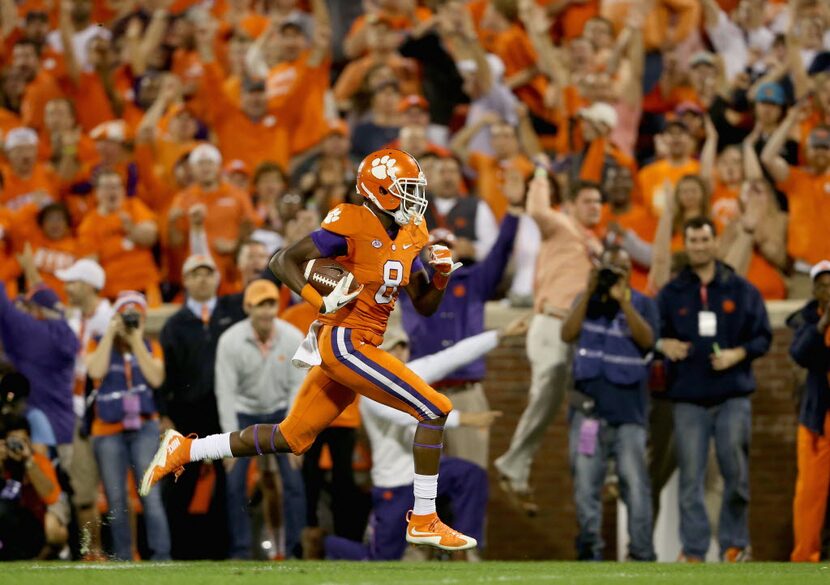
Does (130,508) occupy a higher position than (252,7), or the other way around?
(252,7)

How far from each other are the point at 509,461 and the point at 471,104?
417 cm

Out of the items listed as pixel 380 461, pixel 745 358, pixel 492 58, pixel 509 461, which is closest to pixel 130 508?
pixel 380 461

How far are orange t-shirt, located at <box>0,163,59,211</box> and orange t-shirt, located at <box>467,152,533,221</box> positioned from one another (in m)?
3.79

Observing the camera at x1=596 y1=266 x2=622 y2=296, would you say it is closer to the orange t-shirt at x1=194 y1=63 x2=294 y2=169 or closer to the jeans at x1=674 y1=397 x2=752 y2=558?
the jeans at x1=674 y1=397 x2=752 y2=558

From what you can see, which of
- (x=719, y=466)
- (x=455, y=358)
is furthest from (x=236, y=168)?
(x=719, y=466)

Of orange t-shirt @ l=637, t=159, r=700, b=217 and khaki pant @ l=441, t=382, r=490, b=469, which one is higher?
orange t-shirt @ l=637, t=159, r=700, b=217

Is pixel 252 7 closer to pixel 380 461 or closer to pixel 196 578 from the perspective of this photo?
pixel 380 461

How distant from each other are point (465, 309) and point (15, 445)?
10.9 ft

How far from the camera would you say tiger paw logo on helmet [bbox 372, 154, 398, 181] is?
7.83 meters

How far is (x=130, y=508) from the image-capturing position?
10.9m

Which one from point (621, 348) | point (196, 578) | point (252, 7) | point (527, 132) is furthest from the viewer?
point (252, 7)

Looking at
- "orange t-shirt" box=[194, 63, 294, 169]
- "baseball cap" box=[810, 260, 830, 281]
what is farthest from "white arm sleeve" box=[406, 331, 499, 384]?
"orange t-shirt" box=[194, 63, 294, 169]

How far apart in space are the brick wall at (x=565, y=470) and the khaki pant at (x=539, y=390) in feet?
2.70

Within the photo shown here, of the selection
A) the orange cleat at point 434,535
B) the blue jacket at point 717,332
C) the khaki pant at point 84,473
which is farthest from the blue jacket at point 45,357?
the blue jacket at point 717,332
